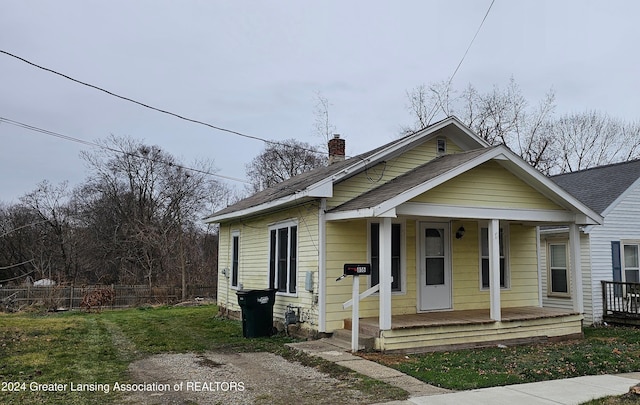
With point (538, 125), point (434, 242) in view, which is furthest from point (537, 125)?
point (434, 242)

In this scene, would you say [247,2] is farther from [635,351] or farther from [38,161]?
[38,161]

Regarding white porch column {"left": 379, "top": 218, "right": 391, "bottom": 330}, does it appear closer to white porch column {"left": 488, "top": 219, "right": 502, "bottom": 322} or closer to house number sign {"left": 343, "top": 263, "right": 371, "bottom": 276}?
house number sign {"left": 343, "top": 263, "right": 371, "bottom": 276}

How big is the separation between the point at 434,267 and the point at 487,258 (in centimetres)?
168

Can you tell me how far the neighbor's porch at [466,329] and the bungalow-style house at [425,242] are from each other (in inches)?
0.9

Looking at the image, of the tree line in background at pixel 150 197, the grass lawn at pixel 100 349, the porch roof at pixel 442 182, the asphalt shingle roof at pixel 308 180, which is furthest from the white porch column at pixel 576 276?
the tree line in background at pixel 150 197

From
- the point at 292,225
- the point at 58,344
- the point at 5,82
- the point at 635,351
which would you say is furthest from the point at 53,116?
the point at 635,351

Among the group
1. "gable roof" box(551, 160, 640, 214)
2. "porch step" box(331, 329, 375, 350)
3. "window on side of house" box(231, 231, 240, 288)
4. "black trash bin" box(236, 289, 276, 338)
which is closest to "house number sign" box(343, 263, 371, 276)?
"porch step" box(331, 329, 375, 350)

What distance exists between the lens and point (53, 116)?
13867 mm

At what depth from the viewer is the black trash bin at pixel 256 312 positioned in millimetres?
11086

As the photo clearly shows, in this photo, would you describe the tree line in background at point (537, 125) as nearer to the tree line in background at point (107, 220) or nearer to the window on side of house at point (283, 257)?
the tree line in background at point (107, 220)

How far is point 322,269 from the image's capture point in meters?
10.1

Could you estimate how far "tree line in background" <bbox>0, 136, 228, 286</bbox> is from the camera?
31.8 metres

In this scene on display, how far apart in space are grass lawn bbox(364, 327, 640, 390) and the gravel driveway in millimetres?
1404

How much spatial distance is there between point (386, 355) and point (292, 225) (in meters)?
3.94
